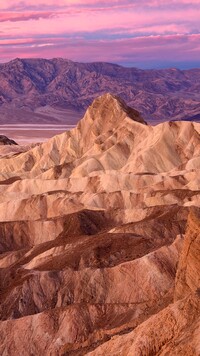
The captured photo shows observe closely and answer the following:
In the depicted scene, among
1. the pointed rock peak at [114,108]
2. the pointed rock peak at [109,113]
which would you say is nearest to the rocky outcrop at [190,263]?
the pointed rock peak at [109,113]

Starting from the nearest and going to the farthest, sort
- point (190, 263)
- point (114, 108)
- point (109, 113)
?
point (190, 263) → point (114, 108) → point (109, 113)

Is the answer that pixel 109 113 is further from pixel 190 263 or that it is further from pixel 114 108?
pixel 190 263

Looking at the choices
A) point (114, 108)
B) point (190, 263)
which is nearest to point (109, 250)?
point (190, 263)

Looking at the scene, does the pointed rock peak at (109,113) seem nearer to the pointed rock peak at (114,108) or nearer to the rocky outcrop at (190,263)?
the pointed rock peak at (114,108)

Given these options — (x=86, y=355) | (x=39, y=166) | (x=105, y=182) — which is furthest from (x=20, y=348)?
(x=39, y=166)

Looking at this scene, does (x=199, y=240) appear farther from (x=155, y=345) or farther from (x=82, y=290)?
(x=82, y=290)

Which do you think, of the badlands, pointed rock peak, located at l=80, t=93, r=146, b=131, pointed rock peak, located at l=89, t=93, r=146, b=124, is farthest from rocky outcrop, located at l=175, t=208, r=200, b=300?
pointed rock peak, located at l=89, t=93, r=146, b=124

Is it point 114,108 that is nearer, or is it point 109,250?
point 109,250

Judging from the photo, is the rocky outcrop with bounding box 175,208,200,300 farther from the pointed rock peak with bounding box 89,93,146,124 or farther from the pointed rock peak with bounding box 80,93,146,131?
the pointed rock peak with bounding box 89,93,146,124

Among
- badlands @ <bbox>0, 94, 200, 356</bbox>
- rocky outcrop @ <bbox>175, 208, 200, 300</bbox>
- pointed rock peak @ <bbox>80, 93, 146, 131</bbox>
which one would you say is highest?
rocky outcrop @ <bbox>175, 208, 200, 300</bbox>
